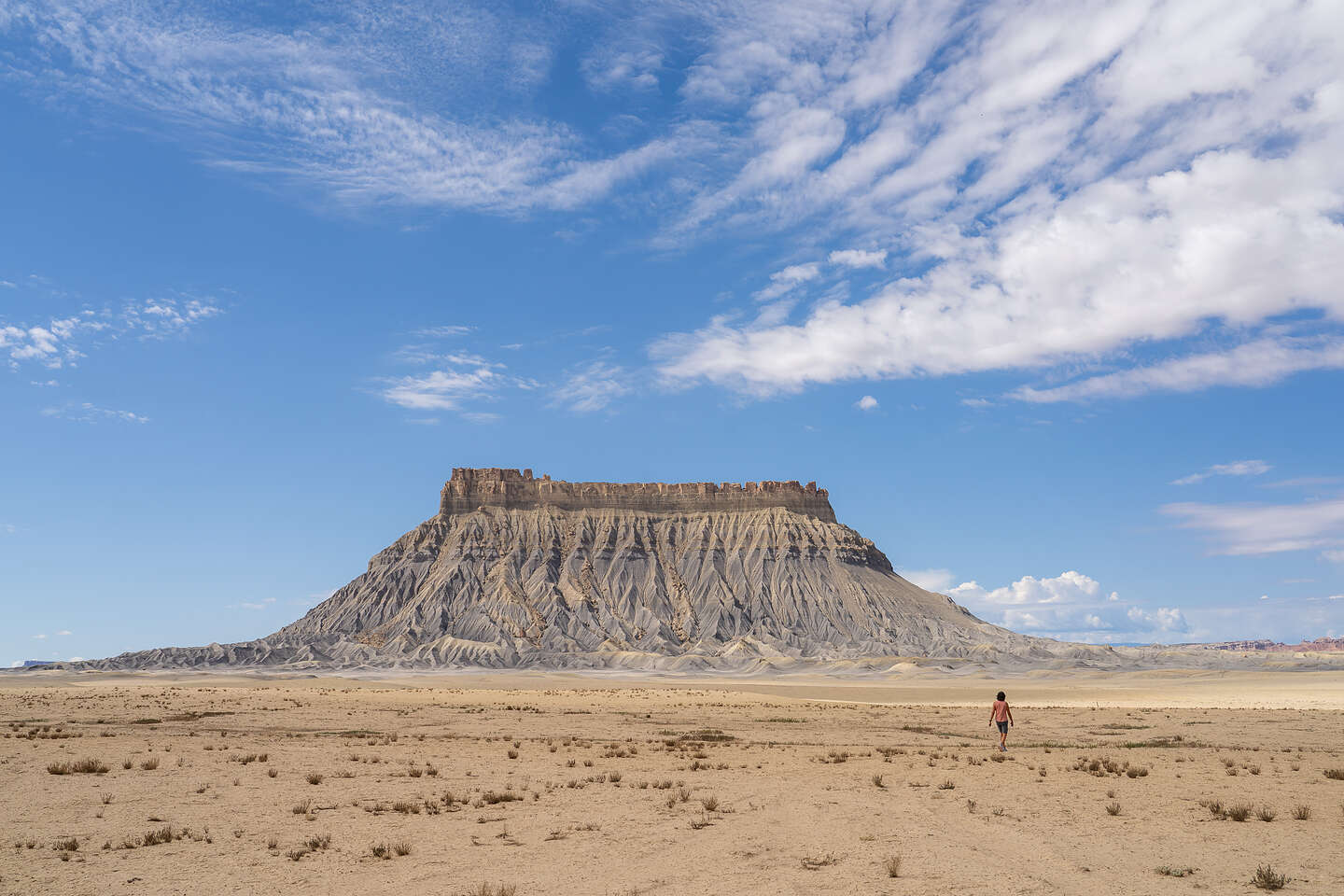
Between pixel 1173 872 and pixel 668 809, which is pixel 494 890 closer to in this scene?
pixel 668 809

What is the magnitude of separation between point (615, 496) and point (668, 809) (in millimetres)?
159532

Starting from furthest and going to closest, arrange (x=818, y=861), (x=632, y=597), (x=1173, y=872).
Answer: (x=632, y=597), (x=818, y=861), (x=1173, y=872)

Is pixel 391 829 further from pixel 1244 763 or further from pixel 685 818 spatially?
pixel 1244 763

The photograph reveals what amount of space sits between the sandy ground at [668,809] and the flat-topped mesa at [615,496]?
139 m

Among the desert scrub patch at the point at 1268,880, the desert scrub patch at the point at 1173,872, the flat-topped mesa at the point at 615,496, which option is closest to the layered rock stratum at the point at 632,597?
the flat-topped mesa at the point at 615,496

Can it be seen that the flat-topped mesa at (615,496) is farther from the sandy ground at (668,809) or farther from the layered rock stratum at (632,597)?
the sandy ground at (668,809)

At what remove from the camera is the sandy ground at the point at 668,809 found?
1270 cm

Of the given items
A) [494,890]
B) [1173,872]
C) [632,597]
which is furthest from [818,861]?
[632,597]

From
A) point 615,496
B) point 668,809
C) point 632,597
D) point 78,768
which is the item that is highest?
point 615,496

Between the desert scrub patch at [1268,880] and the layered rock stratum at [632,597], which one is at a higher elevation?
the layered rock stratum at [632,597]

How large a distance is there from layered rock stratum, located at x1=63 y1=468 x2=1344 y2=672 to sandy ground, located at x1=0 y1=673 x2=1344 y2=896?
9600 cm

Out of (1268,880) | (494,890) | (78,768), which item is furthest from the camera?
(78,768)

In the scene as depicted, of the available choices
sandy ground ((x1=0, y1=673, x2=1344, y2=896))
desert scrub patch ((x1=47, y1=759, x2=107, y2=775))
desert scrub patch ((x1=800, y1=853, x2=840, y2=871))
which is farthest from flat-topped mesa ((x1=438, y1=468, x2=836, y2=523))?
desert scrub patch ((x1=800, y1=853, x2=840, y2=871))

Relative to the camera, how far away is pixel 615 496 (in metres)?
177
